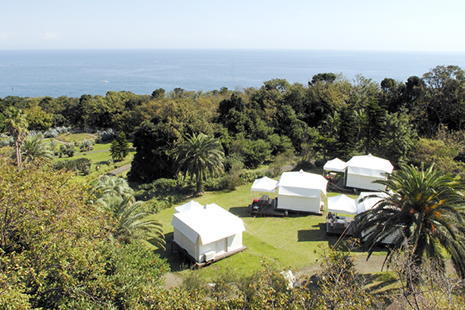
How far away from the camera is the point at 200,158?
72.2 feet

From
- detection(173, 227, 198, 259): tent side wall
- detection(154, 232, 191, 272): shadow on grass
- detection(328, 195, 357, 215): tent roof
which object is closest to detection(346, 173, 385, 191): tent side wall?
detection(328, 195, 357, 215): tent roof

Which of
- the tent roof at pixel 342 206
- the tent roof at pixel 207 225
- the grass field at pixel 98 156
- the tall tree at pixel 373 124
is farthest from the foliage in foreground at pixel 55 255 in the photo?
the tall tree at pixel 373 124

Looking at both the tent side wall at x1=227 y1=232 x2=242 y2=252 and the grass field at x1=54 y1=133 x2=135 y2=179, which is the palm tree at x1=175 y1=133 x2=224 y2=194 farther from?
the grass field at x1=54 y1=133 x2=135 y2=179

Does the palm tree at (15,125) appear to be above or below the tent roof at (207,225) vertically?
above

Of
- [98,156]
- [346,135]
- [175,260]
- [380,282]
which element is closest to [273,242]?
[175,260]

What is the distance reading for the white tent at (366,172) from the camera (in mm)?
20828

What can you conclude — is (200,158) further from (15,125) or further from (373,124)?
(373,124)

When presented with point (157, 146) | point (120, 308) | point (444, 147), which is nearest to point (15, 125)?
point (157, 146)

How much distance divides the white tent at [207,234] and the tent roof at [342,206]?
5.09 m

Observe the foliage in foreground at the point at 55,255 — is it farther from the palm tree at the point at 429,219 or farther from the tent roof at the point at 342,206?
the tent roof at the point at 342,206

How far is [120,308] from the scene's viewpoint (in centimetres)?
812

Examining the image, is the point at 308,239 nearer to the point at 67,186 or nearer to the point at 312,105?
the point at 67,186

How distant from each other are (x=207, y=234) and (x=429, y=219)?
27.4 ft

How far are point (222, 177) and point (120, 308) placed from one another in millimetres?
16869
